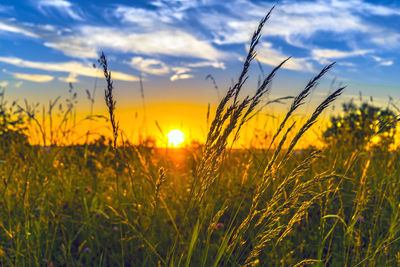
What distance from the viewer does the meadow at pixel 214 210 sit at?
4.28ft

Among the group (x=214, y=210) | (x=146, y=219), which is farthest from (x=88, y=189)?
(x=214, y=210)

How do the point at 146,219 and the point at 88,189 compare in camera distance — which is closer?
the point at 146,219

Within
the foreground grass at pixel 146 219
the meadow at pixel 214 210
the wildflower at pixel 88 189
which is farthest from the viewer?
the wildflower at pixel 88 189

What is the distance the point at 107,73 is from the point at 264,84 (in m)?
0.59

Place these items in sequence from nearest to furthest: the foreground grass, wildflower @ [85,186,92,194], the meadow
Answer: the meadow, the foreground grass, wildflower @ [85,186,92,194]

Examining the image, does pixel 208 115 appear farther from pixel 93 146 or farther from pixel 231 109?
pixel 93 146

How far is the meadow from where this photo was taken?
130 centimetres

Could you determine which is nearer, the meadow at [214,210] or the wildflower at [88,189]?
the meadow at [214,210]

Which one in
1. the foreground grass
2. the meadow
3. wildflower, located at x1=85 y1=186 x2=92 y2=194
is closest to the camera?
the meadow

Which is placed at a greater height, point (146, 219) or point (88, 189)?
point (88, 189)

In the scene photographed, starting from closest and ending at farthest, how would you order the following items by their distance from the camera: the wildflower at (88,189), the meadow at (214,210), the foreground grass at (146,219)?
the meadow at (214,210)
the foreground grass at (146,219)
the wildflower at (88,189)

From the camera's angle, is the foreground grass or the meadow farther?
the foreground grass

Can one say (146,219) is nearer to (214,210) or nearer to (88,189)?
(214,210)

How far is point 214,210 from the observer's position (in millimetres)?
2389
